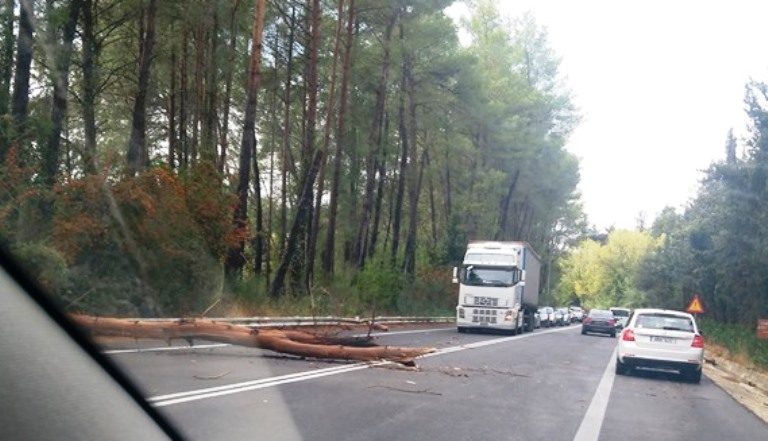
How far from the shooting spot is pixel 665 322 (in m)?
18.0

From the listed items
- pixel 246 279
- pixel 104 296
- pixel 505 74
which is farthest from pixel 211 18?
pixel 505 74

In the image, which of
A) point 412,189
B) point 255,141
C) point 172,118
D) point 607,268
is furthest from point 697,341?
point 607,268

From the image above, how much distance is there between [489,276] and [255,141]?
39.3 feet

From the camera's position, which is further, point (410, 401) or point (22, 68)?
point (22, 68)

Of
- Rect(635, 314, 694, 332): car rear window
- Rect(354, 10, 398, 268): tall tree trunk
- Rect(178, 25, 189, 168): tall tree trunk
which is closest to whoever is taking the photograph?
Rect(635, 314, 694, 332): car rear window

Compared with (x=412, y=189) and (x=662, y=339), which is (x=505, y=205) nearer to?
(x=412, y=189)

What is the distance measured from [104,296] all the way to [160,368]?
17.0ft

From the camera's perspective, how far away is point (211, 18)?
2970 cm

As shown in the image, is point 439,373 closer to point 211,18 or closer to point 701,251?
point 211,18

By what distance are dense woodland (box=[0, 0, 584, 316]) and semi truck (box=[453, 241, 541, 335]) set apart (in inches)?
154

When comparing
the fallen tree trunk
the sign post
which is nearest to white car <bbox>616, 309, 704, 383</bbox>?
the fallen tree trunk

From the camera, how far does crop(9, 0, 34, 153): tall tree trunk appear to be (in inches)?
785

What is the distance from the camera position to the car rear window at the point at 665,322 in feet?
58.4

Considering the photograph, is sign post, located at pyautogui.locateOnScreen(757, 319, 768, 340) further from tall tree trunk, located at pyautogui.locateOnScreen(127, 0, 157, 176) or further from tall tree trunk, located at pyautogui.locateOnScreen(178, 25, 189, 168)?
tall tree trunk, located at pyautogui.locateOnScreen(178, 25, 189, 168)
